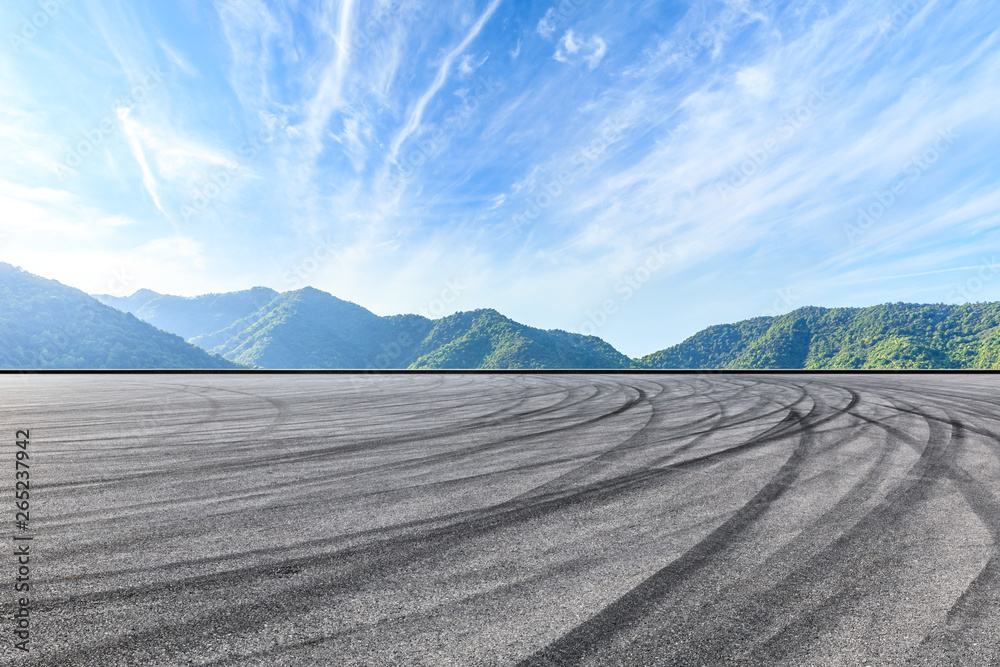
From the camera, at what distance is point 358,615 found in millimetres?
2691

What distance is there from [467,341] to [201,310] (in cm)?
13445

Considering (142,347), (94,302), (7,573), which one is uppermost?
(94,302)

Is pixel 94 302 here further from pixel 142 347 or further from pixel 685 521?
pixel 685 521

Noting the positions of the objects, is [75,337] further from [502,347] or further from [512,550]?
[512,550]

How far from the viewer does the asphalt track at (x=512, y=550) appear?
2465mm

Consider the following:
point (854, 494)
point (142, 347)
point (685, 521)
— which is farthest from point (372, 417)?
point (142, 347)

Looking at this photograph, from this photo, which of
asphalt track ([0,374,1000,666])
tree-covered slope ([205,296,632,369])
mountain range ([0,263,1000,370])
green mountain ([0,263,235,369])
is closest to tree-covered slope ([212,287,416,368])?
tree-covered slope ([205,296,632,369])

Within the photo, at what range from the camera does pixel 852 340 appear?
3204 inches

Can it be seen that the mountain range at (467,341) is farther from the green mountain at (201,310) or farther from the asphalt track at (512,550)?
the asphalt track at (512,550)

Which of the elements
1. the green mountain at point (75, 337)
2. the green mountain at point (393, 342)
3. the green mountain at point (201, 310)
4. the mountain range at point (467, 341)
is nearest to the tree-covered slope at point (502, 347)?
the green mountain at point (393, 342)

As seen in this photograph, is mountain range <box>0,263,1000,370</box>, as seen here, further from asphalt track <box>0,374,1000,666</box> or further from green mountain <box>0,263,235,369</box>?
asphalt track <box>0,374,1000,666</box>

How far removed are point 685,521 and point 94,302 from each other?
131305 millimetres

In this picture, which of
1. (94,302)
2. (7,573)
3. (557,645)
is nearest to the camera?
(557,645)

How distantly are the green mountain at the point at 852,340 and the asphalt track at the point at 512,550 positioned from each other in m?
67.3
